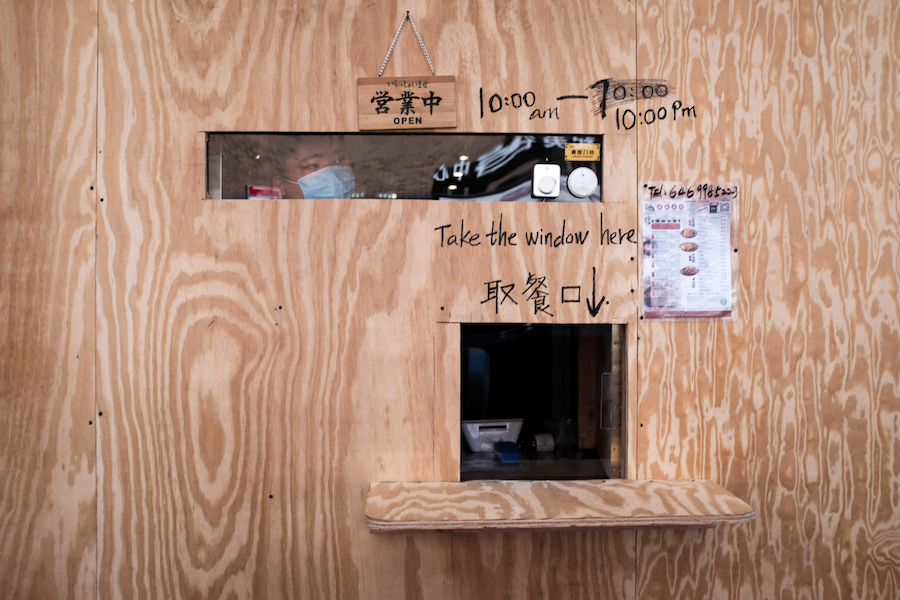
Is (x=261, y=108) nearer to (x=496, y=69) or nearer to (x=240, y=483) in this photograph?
(x=496, y=69)

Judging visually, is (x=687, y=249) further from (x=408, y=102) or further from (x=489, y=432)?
(x=408, y=102)

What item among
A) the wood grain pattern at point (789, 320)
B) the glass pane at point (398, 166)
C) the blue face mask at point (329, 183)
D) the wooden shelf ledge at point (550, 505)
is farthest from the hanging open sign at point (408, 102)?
the wooden shelf ledge at point (550, 505)

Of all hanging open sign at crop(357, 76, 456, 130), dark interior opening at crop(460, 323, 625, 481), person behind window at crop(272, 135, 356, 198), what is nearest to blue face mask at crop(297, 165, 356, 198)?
person behind window at crop(272, 135, 356, 198)

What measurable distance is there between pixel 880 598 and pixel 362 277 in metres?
1.85

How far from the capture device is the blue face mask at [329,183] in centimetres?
176

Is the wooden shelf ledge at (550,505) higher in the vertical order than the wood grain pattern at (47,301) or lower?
lower

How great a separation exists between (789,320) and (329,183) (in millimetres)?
1433

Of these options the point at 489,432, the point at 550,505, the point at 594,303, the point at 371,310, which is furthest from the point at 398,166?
the point at 550,505

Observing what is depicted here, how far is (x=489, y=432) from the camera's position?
1796 mm

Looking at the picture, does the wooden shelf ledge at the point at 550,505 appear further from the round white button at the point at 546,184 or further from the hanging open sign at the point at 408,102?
the hanging open sign at the point at 408,102

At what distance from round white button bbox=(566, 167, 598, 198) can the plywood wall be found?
5cm

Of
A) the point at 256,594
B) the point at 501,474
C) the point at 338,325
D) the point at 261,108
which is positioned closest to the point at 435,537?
the point at 501,474

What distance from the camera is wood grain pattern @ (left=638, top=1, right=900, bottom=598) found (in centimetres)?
181

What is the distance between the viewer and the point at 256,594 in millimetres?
1758
